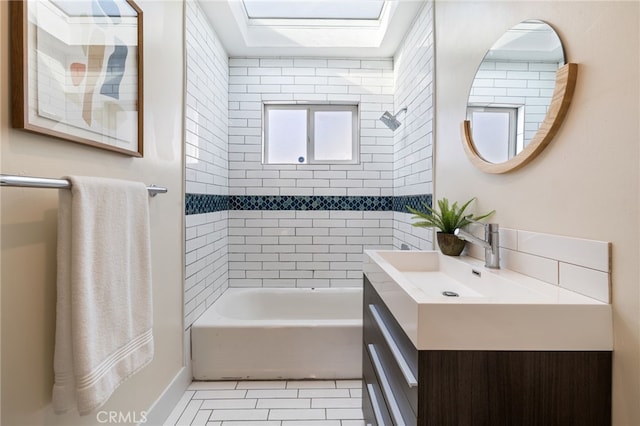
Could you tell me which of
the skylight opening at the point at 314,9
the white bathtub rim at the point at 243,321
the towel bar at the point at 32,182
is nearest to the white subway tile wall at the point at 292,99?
the skylight opening at the point at 314,9

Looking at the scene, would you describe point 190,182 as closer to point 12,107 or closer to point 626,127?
point 12,107

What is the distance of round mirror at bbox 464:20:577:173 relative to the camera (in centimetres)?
105

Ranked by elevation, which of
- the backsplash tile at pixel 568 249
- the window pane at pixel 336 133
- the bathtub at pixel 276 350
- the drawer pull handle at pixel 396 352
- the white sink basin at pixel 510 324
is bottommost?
the bathtub at pixel 276 350

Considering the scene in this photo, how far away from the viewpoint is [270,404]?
198cm

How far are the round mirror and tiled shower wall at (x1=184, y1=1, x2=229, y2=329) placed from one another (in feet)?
5.69

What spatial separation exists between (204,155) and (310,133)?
1.14 metres

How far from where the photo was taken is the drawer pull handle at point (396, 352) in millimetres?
842

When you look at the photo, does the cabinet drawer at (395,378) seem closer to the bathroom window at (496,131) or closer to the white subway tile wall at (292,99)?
the bathroom window at (496,131)

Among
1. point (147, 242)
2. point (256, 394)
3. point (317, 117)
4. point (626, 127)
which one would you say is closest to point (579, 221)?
point (626, 127)

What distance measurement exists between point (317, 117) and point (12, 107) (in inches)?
100

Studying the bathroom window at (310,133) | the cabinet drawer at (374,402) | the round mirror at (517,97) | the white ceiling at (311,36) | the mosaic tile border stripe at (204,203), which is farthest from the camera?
the bathroom window at (310,133)

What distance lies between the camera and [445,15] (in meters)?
1.95

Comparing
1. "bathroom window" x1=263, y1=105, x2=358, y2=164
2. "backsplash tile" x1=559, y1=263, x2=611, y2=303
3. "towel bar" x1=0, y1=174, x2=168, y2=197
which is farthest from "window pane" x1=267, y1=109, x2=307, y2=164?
"backsplash tile" x1=559, y1=263, x2=611, y2=303

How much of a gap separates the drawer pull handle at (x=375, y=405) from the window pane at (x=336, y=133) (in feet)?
7.23
